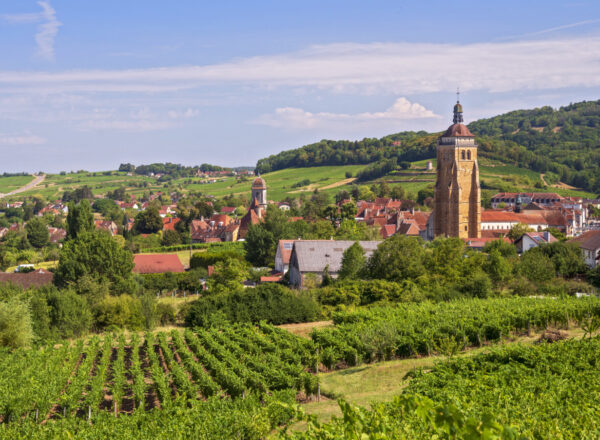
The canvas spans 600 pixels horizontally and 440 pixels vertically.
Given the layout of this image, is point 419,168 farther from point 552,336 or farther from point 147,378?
point 147,378

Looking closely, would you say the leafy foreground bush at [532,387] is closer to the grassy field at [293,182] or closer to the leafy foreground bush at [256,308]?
the leafy foreground bush at [256,308]

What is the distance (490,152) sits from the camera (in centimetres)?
14500

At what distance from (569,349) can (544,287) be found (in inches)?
871

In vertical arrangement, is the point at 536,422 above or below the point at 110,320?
above

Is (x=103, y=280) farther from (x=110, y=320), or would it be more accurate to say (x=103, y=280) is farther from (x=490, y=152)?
(x=490, y=152)

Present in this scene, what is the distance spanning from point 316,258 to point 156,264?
59.9ft

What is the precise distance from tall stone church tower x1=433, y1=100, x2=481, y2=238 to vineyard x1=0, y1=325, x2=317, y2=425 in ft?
148

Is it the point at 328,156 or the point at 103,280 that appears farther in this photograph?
the point at 328,156

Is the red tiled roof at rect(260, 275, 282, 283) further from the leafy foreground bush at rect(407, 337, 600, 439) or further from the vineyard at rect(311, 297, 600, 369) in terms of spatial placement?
the leafy foreground bush at rect(407, 337, 600, 439)

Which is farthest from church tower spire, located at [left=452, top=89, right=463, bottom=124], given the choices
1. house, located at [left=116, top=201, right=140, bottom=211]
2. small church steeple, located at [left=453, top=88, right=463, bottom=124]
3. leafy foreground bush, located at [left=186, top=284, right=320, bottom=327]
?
house, located at [left=116, top=201, right=140, bottom=211]

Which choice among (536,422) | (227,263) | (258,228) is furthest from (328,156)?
(536,422)

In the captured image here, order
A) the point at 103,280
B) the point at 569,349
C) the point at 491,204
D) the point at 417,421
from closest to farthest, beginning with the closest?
the point at 417,421
the point at 569,349
the point at 103,280
the point at 491,204

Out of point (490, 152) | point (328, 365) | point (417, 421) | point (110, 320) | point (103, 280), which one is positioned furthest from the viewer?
→ point (490, 152)

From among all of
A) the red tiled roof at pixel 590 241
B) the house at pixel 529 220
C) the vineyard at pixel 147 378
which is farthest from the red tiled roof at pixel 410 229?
the vineyard at pixel 147 378
